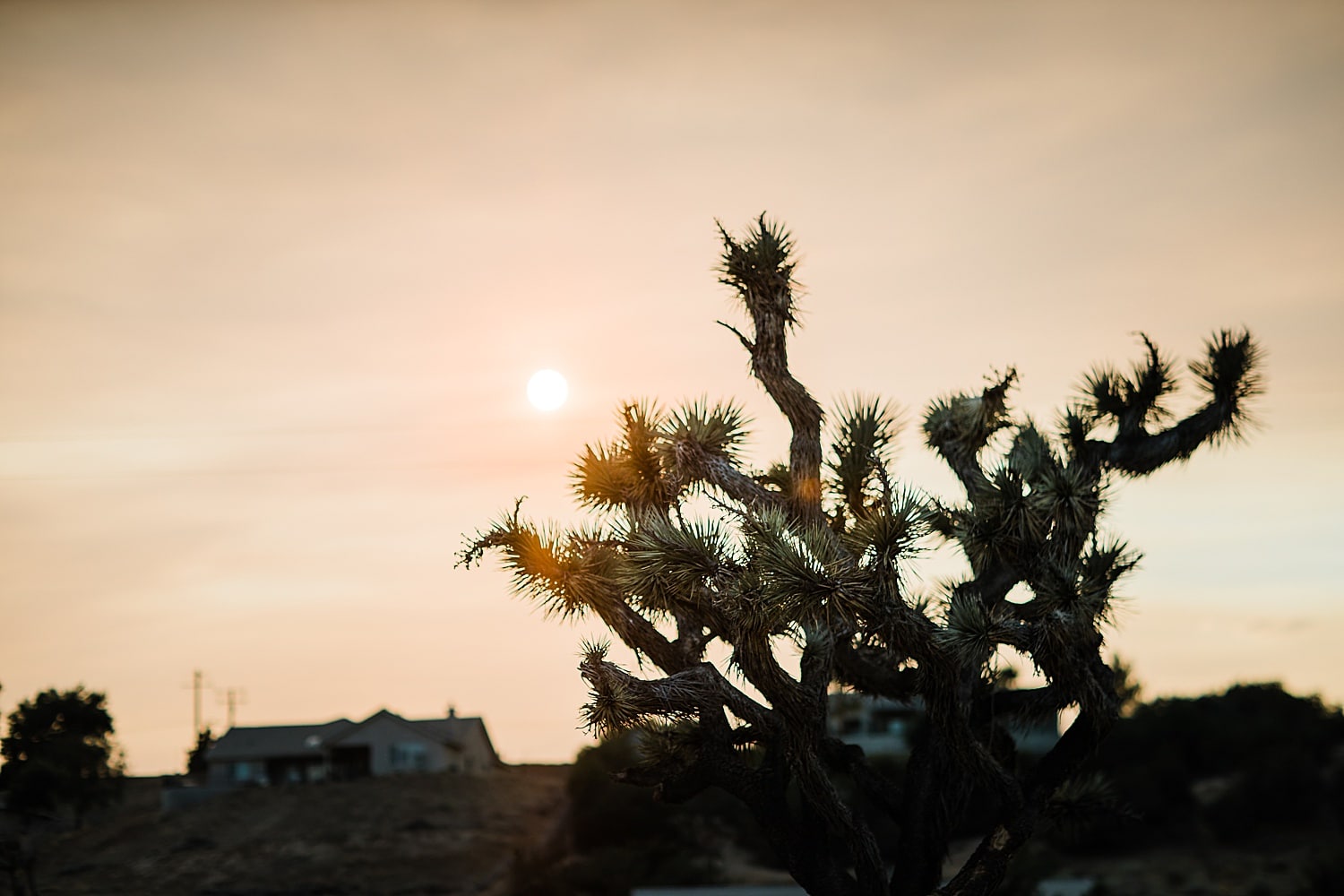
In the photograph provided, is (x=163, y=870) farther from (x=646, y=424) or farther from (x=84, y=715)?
(x=646, y=424)

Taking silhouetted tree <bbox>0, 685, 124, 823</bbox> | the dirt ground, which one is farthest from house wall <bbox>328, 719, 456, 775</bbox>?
silhouetted tree <bbox>0, 685, 124, 823</bbox>

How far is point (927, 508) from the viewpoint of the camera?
45.2 ft

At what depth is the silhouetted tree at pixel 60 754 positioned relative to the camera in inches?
1881

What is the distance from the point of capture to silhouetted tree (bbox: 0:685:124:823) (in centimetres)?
4778

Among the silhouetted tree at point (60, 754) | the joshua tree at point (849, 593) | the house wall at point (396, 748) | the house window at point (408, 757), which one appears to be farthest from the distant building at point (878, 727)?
the joshua tree at point (849, 593)

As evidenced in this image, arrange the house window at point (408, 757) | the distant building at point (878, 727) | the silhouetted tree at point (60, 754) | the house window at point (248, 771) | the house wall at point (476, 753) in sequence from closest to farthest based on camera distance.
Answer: the silhouetted tree at point (60, 754) < the distant building at point (878, 727) < the house window at point (408, 757) < the house window at point (248, 771) < the house wall at point (476, 753)

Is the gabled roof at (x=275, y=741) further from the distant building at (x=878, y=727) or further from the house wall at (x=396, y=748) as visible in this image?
the distant building at (x=878, y=727)

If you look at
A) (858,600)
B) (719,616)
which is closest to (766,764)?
(719,616)

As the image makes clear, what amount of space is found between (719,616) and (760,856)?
32.5m

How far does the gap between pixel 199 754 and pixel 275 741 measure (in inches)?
443

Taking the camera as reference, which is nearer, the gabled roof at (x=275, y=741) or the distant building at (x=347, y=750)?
the distant building at (x=347, y=750)

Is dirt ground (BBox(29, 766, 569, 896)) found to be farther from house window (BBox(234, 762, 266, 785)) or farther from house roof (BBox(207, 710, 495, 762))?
house window (BBox(234, 762, 266, 785))

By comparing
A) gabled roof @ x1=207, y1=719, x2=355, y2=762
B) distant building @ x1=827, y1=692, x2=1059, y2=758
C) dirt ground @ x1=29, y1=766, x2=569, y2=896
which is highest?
gabled roof @ x1=207, y1=719, x2=355, y2=762

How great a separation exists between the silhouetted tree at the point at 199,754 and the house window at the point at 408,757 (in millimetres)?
16937
